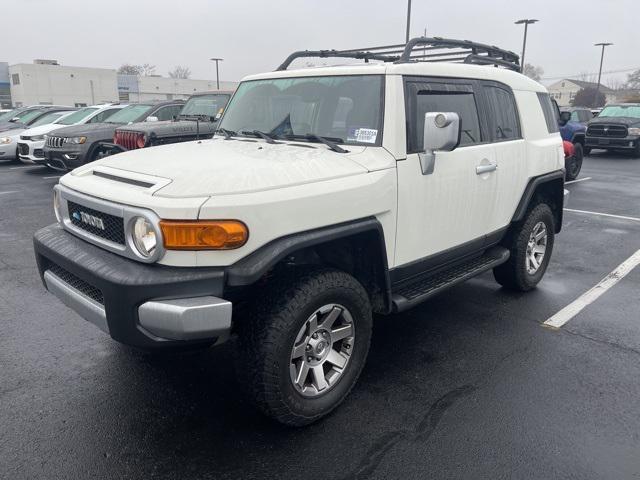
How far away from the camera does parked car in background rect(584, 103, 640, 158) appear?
1764 centimetres

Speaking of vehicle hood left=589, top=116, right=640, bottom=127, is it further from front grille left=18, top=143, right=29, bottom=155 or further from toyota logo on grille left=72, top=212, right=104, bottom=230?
toyota logo on grille left=72, top=212, right=104, bottom=230

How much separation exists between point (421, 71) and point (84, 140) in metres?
8.89

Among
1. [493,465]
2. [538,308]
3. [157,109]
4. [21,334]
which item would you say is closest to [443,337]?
Result: [538,308]

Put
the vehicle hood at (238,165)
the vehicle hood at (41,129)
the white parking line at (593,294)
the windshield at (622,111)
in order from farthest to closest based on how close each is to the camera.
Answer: the windshield at (622,111)
the vehicle hood at (41,129)
the white parking line at (593,294)
the vehicle hood at (238,165)

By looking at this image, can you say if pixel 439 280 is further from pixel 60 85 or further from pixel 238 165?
pixel 60 85

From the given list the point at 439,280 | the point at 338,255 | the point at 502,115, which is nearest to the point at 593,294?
the point at 502,115

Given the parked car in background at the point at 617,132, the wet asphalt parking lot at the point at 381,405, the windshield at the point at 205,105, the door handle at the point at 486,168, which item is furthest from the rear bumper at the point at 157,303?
the parked car in background at the point at 617,132

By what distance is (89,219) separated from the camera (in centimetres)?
289

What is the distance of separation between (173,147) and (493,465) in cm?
291

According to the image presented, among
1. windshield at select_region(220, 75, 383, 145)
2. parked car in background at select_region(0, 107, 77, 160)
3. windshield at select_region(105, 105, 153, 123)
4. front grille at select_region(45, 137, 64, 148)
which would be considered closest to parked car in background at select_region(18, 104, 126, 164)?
windshield at select_region(105, 105, 153, 123)

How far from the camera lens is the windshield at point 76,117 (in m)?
13.4

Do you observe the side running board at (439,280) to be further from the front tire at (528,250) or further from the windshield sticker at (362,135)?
the windshield sticker at (362,135)

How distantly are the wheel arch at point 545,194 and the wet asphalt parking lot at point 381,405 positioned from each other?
0.89 m

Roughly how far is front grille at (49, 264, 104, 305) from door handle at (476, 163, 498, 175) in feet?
8.94
